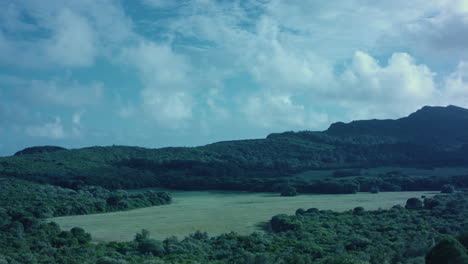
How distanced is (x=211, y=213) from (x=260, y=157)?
43.4 metres

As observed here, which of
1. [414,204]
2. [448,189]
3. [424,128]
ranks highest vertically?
[424,128]

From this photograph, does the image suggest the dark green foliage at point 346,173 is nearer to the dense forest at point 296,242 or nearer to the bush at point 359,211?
the dense forest at point 296,242

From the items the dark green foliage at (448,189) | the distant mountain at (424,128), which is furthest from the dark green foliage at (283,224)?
the distant mountain at (424,128)

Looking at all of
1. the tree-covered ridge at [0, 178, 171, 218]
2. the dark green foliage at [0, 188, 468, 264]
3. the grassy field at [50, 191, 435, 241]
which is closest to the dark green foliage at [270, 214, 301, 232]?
the dark green foliage at [0, 188, 468, 264]

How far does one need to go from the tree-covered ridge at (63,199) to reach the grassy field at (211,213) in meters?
1.69

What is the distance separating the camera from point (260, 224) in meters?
36.0

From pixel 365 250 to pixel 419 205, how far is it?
19632mm

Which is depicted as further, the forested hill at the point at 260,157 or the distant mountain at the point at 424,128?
the distant mountain at the point at 424,128

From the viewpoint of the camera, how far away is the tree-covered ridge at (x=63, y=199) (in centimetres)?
4169

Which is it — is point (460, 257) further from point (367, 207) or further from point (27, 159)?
point (27, 159)

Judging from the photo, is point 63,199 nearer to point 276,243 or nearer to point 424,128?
point 276,243

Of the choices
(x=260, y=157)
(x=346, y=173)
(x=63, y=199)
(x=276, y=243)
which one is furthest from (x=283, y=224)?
(x=260, y=157)

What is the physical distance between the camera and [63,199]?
47.5 meters

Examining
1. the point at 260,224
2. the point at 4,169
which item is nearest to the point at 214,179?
the point at 4,169
